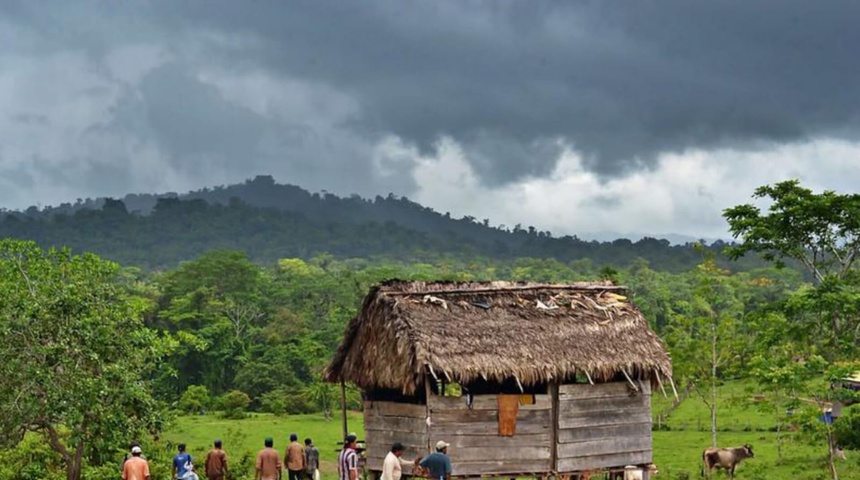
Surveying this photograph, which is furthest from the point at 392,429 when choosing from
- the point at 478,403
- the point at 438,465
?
the point at 438,465

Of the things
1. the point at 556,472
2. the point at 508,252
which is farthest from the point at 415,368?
the point at 508,252

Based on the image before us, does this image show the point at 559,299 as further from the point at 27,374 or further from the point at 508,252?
the point at 508,252

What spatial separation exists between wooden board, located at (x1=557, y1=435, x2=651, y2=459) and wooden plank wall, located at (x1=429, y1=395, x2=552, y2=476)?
384mm

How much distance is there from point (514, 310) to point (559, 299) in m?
1.18

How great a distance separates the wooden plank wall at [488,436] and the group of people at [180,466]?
4005 millimetres

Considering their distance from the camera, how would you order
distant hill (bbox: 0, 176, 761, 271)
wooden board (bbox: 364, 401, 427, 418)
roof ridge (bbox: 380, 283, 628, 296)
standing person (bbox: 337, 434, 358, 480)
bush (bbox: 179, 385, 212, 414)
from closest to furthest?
standing person (bbox: 337, 434, 358, 480) → wooden board (bbox: 364, 401, 427, 418) → roof ridge (bbox: 380, 283, 628, 296) → bush (bbox: 179, 385, 212, 414) → distant hill (bbox: 0, 176, 761, 271)

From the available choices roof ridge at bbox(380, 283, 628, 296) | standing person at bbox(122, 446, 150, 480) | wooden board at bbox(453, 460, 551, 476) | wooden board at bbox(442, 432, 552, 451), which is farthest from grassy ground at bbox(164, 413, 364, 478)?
standing person at bbox(122, 446, 150, 480)

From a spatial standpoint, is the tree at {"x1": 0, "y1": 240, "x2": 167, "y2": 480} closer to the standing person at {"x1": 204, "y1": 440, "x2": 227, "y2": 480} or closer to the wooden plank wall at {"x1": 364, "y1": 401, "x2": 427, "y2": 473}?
the standing person at {"x1": 204, "y1": 440, "x2": 227, "y2": 480}

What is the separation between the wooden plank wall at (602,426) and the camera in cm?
1909

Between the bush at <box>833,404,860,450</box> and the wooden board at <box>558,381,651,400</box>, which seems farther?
the bush at <box>833,404,860,450</box>

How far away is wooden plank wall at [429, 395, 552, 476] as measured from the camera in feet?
60.7

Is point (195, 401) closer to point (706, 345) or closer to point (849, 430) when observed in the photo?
point (706, 345)

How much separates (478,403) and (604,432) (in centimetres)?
284

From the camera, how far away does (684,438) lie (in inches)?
1368
